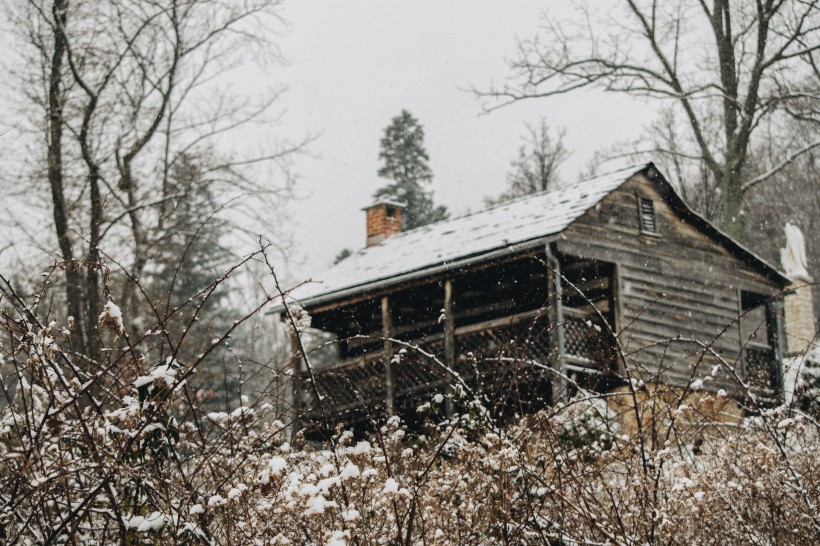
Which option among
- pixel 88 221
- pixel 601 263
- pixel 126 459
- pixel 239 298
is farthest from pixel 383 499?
pixel 239 298

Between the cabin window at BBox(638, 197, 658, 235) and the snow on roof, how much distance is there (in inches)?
27.0

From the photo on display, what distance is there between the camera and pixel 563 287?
57.0 feet

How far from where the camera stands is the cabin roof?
16.5m

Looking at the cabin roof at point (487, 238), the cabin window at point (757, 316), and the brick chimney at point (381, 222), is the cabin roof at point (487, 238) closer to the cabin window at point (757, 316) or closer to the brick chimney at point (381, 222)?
the cabin window at point (757, 316)

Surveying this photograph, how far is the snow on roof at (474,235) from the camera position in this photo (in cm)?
1669

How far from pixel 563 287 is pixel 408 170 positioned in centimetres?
2899

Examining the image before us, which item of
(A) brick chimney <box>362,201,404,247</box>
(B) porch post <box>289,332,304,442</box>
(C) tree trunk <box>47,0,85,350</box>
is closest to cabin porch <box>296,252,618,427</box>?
(B) porch post <box>289,332,304,442</box>

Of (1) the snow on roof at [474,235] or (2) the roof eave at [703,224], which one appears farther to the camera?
(2) the roof eave at [703,224]

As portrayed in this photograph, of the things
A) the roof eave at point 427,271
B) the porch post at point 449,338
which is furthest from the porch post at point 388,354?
the porch post at point 449,338

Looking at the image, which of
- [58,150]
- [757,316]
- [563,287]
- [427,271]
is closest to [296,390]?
[427,271]

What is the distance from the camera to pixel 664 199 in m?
19.3

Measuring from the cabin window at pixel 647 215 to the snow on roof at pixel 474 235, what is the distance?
68 cm

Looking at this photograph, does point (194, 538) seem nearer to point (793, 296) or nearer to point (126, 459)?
point (126, 459)

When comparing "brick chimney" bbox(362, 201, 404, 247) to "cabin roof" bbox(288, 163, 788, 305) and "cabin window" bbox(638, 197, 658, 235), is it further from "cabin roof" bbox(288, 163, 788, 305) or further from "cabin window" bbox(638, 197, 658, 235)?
"cabin window" bbox(638, 197, 658, 235)
